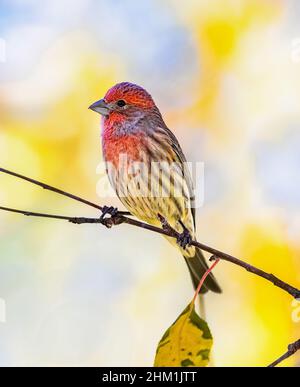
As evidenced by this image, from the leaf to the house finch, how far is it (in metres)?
1.68

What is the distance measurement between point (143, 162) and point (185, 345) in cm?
208

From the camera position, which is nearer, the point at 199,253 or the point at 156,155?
the point at 156,155

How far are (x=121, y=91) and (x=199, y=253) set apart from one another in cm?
151

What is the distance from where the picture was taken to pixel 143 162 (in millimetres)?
4641

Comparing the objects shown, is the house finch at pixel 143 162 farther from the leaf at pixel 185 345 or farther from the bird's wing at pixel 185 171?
the leaf at pixel 185 345

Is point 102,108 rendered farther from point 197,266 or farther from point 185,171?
point 197,266

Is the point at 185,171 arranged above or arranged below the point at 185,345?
above

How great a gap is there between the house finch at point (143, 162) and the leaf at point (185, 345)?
1682 millimetres

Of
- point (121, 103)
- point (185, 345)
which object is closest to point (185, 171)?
point (121, 103)

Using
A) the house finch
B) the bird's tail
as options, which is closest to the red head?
the house finch

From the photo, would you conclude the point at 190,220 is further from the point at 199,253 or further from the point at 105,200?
the point at 105,200

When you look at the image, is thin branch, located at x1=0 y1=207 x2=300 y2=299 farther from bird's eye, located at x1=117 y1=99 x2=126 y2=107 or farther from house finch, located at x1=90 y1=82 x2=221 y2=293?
bird's eye, located at x1=117 y1=99 x2=126 y2=107
